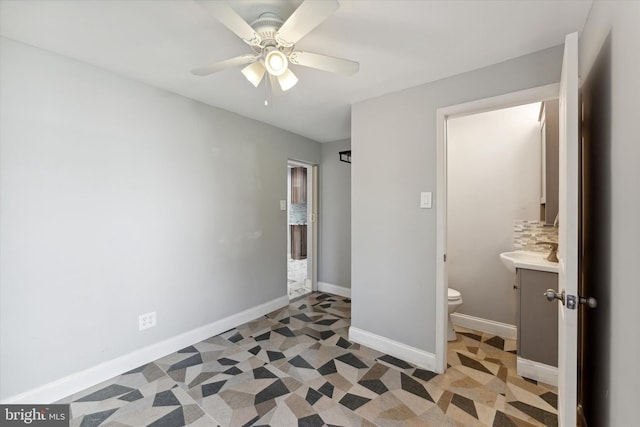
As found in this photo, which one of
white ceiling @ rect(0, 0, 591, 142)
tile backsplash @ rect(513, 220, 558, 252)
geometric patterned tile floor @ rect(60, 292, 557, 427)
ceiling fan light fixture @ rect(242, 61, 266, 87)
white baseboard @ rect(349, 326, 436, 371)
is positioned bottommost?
geometric patterned tile floor @ rect(60, 292, 557, 427)

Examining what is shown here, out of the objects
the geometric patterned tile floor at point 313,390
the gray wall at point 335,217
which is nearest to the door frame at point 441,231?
the geometric patterned tile floor at point 313,390

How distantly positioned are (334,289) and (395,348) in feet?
5.88

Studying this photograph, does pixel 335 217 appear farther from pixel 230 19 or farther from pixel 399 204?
pixel 230 19

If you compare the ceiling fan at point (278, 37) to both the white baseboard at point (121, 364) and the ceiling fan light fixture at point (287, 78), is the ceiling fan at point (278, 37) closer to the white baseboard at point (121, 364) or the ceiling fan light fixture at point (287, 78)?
the ceiling fan light fixture at point (287, 78)

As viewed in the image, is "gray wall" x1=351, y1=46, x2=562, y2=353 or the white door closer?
the white door

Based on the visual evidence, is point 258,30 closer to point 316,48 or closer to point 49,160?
point 316,48

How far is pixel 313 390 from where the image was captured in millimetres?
1924

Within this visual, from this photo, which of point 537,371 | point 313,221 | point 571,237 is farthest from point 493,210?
point 313,221

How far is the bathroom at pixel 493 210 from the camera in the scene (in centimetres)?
267

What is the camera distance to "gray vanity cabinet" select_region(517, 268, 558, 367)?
2033 millimetres

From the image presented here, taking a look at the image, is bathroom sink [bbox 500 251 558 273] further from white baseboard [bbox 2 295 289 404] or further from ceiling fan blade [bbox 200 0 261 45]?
white baseboard [bbox 2 295 289 404]

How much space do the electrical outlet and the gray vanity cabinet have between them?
295 centimetres

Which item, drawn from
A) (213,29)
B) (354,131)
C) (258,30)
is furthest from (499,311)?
(213,29)

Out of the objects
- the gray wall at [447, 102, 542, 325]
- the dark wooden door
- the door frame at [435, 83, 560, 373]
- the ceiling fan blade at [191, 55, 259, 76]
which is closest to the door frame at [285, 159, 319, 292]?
the gray wall at [447, 102, 542, 325]
